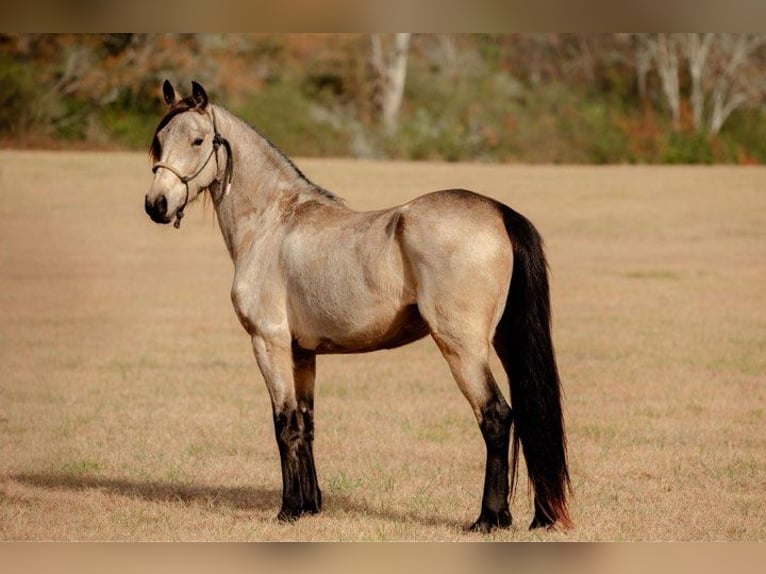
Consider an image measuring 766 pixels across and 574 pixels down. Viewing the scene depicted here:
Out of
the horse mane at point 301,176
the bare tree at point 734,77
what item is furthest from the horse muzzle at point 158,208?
the bare tree at point 734,77

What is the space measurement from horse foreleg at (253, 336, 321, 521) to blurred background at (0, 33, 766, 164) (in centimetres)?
2866

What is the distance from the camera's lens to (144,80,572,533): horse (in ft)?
23.6

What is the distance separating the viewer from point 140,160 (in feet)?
118

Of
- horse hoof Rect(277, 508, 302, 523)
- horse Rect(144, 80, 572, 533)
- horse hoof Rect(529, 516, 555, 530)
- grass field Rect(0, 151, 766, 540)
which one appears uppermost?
horse Rect(144, 80, 572, 533)

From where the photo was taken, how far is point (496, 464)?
7.18 metres

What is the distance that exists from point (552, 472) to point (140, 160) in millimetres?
30301

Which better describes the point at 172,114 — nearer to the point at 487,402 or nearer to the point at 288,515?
the point at 288,515

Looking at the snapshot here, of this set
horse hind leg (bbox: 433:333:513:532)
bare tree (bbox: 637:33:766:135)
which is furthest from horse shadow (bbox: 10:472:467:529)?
bare tree (bbox: 637:33:766:135)

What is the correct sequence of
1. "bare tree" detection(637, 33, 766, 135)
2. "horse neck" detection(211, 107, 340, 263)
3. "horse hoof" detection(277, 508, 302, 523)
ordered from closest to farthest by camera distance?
1. "horse hoof" detection(277, 508, 302, 523)
2. "horse neck" detection(211, 107, 340, 263)
3. "bare tree" detection(637, 33, 766, 135)

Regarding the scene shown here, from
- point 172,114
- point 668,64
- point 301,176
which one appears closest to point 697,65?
point 668,64

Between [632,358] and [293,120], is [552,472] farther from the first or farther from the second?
[293,120]

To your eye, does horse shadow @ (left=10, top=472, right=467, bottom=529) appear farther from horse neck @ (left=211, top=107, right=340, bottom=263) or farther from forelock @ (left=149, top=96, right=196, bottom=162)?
forelock @ (left=149, top=96, right=196, bottom=162)

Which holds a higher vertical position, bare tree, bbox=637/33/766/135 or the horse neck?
bare tree, bbox=637/33/766/135

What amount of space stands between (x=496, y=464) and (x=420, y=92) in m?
37.8
